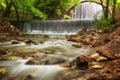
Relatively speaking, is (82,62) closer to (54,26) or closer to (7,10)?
(54,26)

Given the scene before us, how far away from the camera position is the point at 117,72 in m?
5.52

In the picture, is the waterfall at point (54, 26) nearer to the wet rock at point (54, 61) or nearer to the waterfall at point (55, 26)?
the waterfall at point (55, 26)

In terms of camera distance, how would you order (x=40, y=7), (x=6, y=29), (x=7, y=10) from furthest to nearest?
(x=40, y=7) → (x=7, y=10) → (x=6, y=29)

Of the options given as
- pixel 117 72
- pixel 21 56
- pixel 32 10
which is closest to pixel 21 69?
pixel 21 56

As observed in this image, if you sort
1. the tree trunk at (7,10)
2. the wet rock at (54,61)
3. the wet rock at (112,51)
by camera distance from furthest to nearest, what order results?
the tree trunk at (7,10) < the wet rock at (112,51) < the wet rock at (54,61)

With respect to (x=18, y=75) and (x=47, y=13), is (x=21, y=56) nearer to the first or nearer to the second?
(x=18, y=75)

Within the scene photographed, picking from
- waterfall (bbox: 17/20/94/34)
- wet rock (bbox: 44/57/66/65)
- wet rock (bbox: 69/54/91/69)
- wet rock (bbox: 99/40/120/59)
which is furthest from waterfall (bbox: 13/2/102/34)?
wet rock (bbox: 69/54/91/69)

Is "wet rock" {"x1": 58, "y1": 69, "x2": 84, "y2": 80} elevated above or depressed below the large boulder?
below

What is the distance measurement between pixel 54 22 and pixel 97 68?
14597 mm

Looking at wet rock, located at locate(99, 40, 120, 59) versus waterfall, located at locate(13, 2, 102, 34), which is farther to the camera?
waterfall, located at locate(13, 2, 102, 34)

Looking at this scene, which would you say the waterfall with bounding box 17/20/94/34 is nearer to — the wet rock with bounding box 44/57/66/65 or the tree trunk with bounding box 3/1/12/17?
the tree trunk with bounding box 3/1/12/17

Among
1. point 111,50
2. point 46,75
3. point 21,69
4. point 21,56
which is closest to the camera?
point 46,75

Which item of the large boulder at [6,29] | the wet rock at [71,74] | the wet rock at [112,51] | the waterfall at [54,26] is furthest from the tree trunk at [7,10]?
the wet rock at [71,74]

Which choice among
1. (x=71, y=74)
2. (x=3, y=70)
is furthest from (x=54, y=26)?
(x=71, y=74)
